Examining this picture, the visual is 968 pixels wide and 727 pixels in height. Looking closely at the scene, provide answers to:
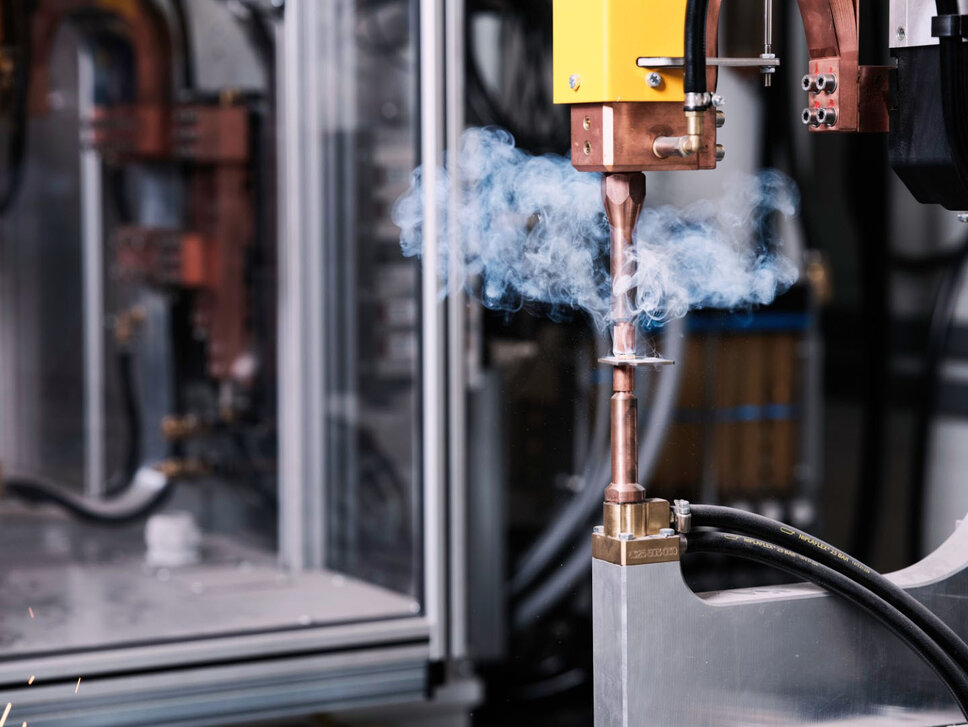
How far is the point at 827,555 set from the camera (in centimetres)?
116

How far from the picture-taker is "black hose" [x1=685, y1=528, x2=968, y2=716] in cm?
115

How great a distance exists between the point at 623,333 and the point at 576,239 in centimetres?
39

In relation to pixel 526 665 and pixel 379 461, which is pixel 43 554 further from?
pixel 526 665

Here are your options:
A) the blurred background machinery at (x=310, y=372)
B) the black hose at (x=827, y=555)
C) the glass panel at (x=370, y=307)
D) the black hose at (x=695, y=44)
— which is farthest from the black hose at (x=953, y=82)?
the glass panel at (x=370, y=307)

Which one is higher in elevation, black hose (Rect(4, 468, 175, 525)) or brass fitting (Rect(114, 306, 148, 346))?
brass fitting (Rect(114, 306, 148, 346))

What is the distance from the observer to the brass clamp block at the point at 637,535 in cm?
109

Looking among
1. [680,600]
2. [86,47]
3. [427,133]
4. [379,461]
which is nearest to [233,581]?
[379,461]

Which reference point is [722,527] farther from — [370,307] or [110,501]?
[110,501]

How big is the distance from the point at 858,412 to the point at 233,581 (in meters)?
1.57

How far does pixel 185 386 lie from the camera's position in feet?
8.87

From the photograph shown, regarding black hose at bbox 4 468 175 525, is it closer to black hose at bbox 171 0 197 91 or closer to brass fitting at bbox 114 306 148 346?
brass fitting at bbox 114 306 148 346

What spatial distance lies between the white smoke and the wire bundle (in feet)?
0.68

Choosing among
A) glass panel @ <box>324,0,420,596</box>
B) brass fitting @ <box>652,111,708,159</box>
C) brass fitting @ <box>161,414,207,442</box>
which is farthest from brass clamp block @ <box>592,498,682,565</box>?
brass fitting @ <box>161,414,207,442</box>

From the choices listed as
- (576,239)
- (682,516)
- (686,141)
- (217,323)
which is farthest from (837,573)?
(217,323)
